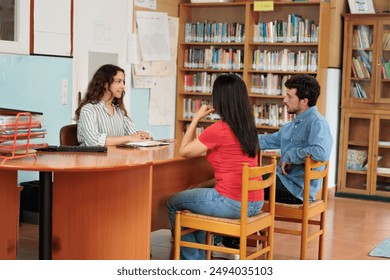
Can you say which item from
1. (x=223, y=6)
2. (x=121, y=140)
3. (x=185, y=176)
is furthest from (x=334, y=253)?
(x=223, y=6)

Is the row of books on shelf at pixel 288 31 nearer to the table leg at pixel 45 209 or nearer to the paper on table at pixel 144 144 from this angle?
the paper on table at pixel 144 144

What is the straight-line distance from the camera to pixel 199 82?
8.19 m

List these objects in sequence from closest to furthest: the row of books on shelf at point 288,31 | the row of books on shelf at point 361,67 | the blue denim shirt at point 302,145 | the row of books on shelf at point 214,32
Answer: the blue denim shirt at point 302,145 < the row of books on shelf at point 288,31 < the row of books on shelf at point 361,67 < the row of books on shelf at point 214,32

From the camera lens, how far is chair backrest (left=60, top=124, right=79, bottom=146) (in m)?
4.75

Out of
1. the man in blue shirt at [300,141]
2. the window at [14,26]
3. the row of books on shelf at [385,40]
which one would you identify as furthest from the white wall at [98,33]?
the row of books on shelf at [385,40]

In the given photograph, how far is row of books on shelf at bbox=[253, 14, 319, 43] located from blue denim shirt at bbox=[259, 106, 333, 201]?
2816 millimetres

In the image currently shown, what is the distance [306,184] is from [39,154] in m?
1.66

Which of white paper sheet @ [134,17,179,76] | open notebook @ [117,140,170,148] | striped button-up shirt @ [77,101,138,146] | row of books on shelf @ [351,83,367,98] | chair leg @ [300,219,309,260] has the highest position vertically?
white paper sheet @ [134,17,179,76]

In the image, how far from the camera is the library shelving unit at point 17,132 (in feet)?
11.9

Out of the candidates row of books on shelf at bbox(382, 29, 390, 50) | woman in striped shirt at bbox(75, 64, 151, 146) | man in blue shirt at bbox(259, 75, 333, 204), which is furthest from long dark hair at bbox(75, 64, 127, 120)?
row of books on shelf at bbox(382, 29, 390, 50)

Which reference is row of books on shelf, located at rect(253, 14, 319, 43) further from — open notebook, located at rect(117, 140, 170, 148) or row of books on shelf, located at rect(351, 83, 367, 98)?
open notebook, located at rect(117, 140, 170, 148)

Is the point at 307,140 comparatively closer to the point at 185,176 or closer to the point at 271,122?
the point at 185,176

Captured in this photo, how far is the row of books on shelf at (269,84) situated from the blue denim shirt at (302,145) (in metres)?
2.84

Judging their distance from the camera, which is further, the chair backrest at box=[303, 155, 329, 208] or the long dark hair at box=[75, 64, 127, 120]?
the long dark hair at box=[75, 64, 127, 120]
